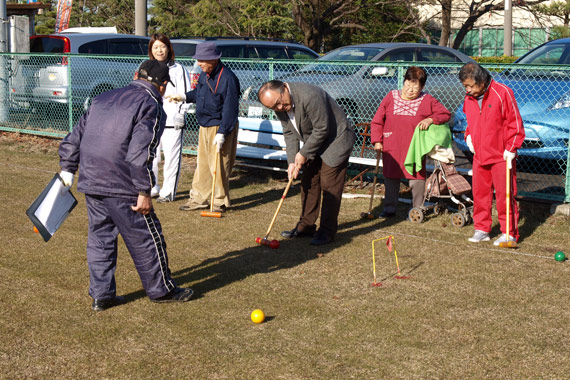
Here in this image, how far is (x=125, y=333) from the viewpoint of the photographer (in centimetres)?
494

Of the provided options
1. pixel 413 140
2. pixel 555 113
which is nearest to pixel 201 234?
pixel 413 140

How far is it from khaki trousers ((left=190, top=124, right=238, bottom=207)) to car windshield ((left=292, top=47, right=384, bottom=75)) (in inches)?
105

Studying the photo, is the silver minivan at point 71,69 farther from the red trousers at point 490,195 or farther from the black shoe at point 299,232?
the red trousers at point 490,195

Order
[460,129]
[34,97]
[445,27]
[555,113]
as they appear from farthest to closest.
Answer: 1. [445,27]
2. [34,97]
3. [460,129]
4. [555,113]

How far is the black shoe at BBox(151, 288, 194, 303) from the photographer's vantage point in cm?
546

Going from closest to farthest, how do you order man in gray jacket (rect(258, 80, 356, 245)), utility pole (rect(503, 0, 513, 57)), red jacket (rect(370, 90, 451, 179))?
1. man in gray jacket (rect(258, 80, 356, 245))
2. red jacket (rect(370, 90, 451, 179))
3. utility pole (rect(503, 0, 513, 57))

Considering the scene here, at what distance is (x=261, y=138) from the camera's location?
34.8 feet

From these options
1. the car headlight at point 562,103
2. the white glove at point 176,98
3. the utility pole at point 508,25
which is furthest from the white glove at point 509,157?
the utility pole at point 508,25

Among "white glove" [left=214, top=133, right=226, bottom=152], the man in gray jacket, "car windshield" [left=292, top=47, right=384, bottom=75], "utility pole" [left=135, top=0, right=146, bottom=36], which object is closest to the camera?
the man in gray jacket

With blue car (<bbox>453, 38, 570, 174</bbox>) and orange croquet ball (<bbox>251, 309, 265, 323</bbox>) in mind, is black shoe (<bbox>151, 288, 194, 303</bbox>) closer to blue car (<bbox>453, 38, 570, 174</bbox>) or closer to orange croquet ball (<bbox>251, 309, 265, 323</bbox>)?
orange croquet ball (<bbox>251, 309, 265, 323</bbox>)

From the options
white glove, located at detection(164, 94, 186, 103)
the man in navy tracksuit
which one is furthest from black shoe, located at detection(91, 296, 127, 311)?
white glove, located at detection(164, 94, 186, 103)

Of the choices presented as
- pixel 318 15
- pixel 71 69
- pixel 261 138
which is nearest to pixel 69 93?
pixel 71 69

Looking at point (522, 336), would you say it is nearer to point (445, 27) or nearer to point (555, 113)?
point (555, 113)

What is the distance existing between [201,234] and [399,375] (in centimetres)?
364
